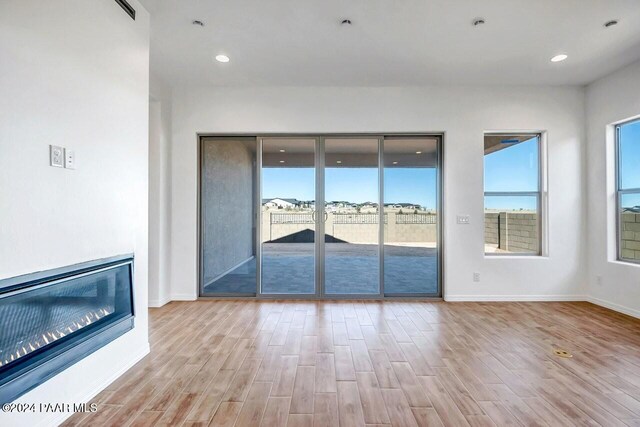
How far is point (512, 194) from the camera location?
4398 millimetres

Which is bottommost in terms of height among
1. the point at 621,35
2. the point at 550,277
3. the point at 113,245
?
the point at 550,277

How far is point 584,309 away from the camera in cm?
386

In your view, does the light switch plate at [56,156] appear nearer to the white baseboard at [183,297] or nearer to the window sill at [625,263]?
the white baseboard at [183,297]

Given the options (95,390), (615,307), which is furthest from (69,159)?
(615,307)

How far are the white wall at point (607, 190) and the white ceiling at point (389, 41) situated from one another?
0.82ft

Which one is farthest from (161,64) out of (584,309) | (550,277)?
(584,309)

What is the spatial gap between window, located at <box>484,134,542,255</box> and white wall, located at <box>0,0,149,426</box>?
4.34m

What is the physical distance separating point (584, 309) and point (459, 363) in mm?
2616

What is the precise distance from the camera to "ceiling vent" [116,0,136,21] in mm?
2317

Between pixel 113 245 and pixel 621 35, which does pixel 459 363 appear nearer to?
pixel 113 245

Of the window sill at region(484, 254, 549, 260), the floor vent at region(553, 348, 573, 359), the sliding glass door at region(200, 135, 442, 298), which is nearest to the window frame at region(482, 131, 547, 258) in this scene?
the window sill at region(484, 254, 549, 260)

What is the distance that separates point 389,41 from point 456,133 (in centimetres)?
177

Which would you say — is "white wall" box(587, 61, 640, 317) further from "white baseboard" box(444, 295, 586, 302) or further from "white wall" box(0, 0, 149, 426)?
"white wall" box(0, 0, 149, 426)

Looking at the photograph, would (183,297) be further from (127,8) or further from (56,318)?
(127,8)
